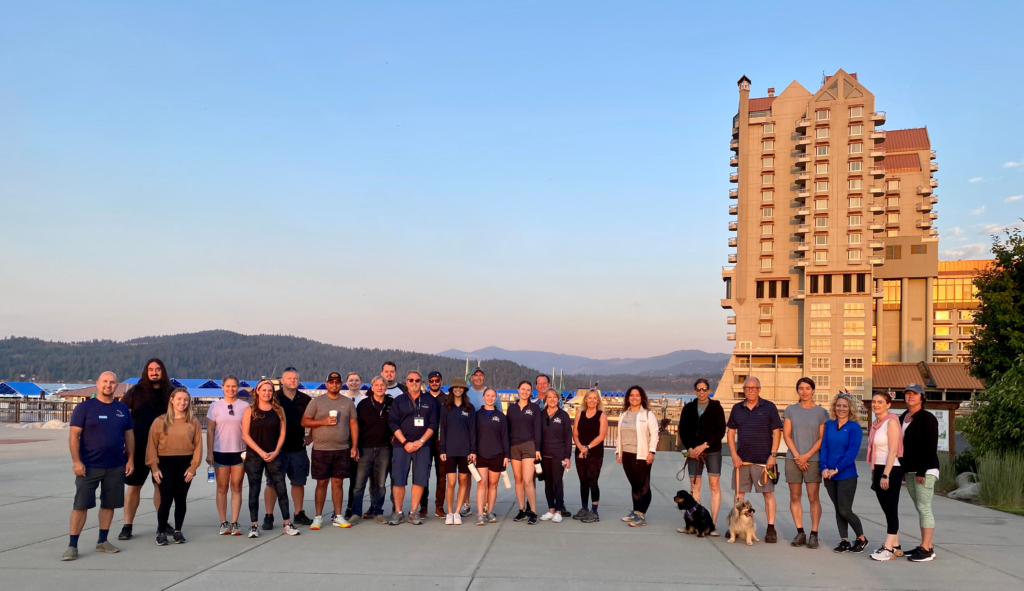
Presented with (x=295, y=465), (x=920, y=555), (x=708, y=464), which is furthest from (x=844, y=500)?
(x=295, y=465)

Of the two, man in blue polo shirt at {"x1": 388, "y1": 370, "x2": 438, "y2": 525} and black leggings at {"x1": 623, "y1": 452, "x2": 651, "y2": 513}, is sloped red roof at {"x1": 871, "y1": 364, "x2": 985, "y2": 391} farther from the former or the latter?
man in blue polo shirt at {"x1": 388, "y1": 370, "x2": 438, "y2": 525}

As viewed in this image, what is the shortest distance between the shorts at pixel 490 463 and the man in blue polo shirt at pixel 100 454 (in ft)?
14.2

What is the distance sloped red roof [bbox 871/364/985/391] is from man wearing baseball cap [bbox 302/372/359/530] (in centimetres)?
7572

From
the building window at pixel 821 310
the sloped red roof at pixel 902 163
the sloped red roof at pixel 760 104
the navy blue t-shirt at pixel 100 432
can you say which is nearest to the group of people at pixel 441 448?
the navy blue t-shirt at pixel 100 432

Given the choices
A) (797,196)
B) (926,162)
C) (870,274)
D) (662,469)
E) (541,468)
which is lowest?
(662,469)

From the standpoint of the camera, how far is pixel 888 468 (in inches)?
311

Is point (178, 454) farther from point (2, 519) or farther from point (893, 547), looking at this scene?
point (893, 547)

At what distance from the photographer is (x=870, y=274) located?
247 feet

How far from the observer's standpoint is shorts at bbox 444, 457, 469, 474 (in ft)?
32.0

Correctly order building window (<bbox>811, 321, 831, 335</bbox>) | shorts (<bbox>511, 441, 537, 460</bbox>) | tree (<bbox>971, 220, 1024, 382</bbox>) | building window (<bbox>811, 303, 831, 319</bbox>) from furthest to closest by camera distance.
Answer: building window (<bbox>811, 303, 831, 319</bbox>) < building window (<bbox>811, 321, 831, 335</bbox>) < tree (<bbox>971, 220, 1024, 382</bbox>) < shorts (<bbox>511, 441, 537, 460</bbox>)

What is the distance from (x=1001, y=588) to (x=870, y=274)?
76443 millimetres

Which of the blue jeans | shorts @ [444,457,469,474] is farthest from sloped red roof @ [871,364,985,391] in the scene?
the blue jeans

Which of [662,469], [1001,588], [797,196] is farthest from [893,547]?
[797,196]

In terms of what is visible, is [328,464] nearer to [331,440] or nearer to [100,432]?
[331,440]
